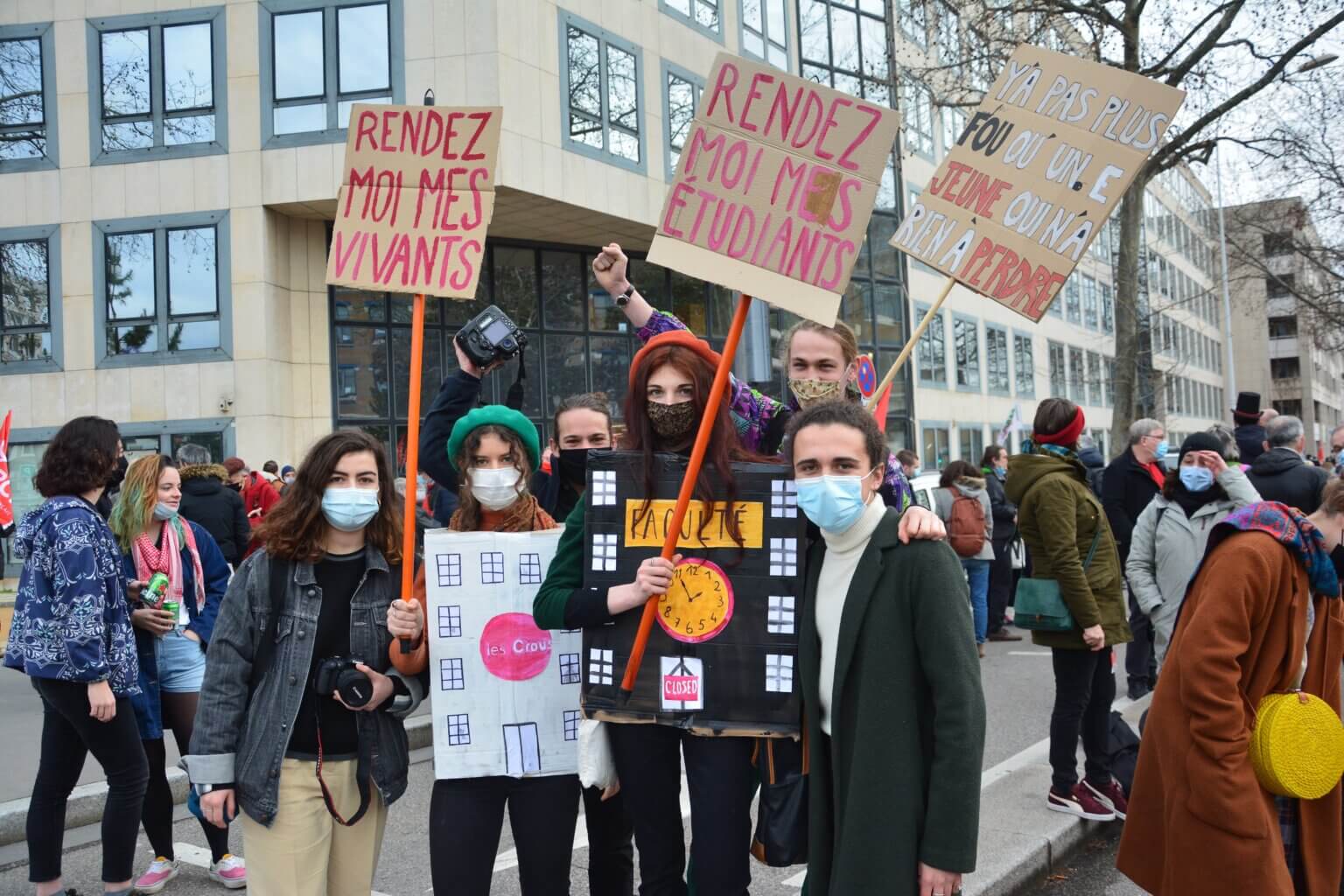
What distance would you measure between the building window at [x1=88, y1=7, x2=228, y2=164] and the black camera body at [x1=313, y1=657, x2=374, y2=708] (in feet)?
55.4

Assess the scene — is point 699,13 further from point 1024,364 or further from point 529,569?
point 529,569

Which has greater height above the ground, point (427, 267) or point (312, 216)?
point (312, 216)

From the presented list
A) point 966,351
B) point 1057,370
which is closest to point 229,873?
point 966,351

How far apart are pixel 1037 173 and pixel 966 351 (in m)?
29.9

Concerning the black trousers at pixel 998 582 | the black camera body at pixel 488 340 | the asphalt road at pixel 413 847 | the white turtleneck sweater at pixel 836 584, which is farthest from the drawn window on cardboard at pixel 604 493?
the black trousers at pixel 998 582

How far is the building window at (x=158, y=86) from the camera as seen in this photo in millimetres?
18047

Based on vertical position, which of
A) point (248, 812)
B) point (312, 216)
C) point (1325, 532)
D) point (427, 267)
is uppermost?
point (312, 216)

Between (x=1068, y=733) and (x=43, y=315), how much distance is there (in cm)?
1793

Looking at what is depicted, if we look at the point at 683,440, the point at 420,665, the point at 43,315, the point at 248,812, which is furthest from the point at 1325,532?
the point at 43,315

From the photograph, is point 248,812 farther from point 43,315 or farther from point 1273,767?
point 43,315

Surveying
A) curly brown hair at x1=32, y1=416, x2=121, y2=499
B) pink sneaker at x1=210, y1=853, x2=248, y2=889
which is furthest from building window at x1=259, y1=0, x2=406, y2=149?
pink sneaker at x1=210, y1=853, x2=248, y2=889

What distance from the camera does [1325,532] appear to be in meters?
3.54

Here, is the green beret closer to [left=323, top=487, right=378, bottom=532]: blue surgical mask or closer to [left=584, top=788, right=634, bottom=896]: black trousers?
[left=323, top=487, right=378, bottom=532]: blue surgical mask

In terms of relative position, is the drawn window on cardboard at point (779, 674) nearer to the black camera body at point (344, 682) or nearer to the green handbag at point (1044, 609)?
the black camera body at point (344, 682)
